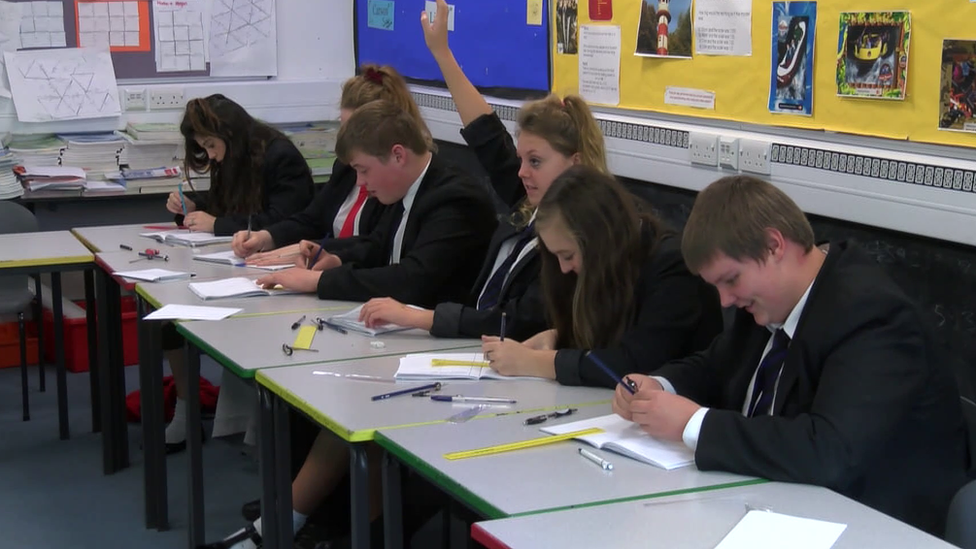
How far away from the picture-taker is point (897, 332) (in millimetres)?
1896

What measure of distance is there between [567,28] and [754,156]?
3.90 feet

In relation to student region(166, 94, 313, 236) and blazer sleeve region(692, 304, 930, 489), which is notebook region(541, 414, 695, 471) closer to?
blazer sleeve region(692, 304, 930, 489)

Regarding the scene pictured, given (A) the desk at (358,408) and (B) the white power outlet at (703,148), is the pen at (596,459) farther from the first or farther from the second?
(B) the white power outlet at (703,148)

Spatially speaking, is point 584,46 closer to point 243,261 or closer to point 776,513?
point 243,261

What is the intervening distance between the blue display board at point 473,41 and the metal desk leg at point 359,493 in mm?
2647

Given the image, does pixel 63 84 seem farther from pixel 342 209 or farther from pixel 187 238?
pixel 342 209

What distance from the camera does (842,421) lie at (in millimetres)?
1848

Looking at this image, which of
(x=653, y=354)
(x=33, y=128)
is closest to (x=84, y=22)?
(x=33, y=128)

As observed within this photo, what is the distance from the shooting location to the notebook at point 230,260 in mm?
Result: 3795

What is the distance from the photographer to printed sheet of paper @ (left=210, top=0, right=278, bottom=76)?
223 inches

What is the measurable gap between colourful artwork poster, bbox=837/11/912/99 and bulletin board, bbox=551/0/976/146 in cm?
2

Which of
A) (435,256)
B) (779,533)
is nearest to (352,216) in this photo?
(435,256)

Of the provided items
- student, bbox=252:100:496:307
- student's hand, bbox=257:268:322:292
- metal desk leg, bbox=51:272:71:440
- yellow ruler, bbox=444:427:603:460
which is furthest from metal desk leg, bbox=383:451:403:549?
metal desk leg, bbox=51:272:71:440

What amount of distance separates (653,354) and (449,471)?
0.73 meters
